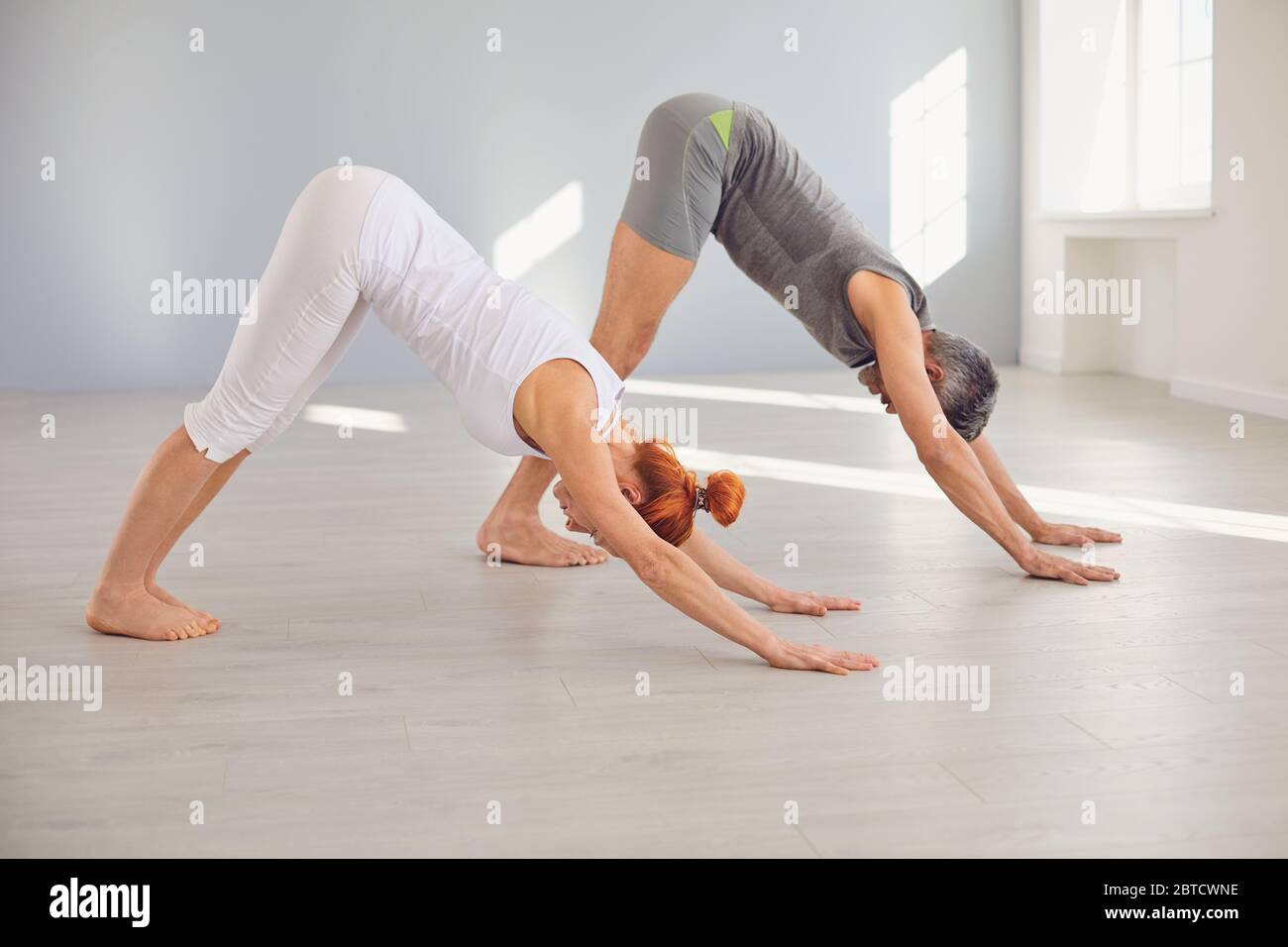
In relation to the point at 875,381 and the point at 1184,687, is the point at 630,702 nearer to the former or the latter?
the point at 1184,687

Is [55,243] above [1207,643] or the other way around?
above

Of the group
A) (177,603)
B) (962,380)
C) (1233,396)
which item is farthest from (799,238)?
(1233,396)

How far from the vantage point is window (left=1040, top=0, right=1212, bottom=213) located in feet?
22.4

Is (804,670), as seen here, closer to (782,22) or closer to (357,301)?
(357,301)

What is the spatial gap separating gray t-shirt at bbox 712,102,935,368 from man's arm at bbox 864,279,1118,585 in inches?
3.5

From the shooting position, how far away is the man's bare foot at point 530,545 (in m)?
3.34

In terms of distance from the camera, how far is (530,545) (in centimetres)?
337

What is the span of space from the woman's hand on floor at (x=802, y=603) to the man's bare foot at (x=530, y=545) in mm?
633

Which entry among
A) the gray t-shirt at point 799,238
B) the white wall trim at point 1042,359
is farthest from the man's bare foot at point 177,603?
the white wall trim at point 1042,359

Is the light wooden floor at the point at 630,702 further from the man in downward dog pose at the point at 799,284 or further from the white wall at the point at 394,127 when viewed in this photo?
the white wall at the point at 394,127
